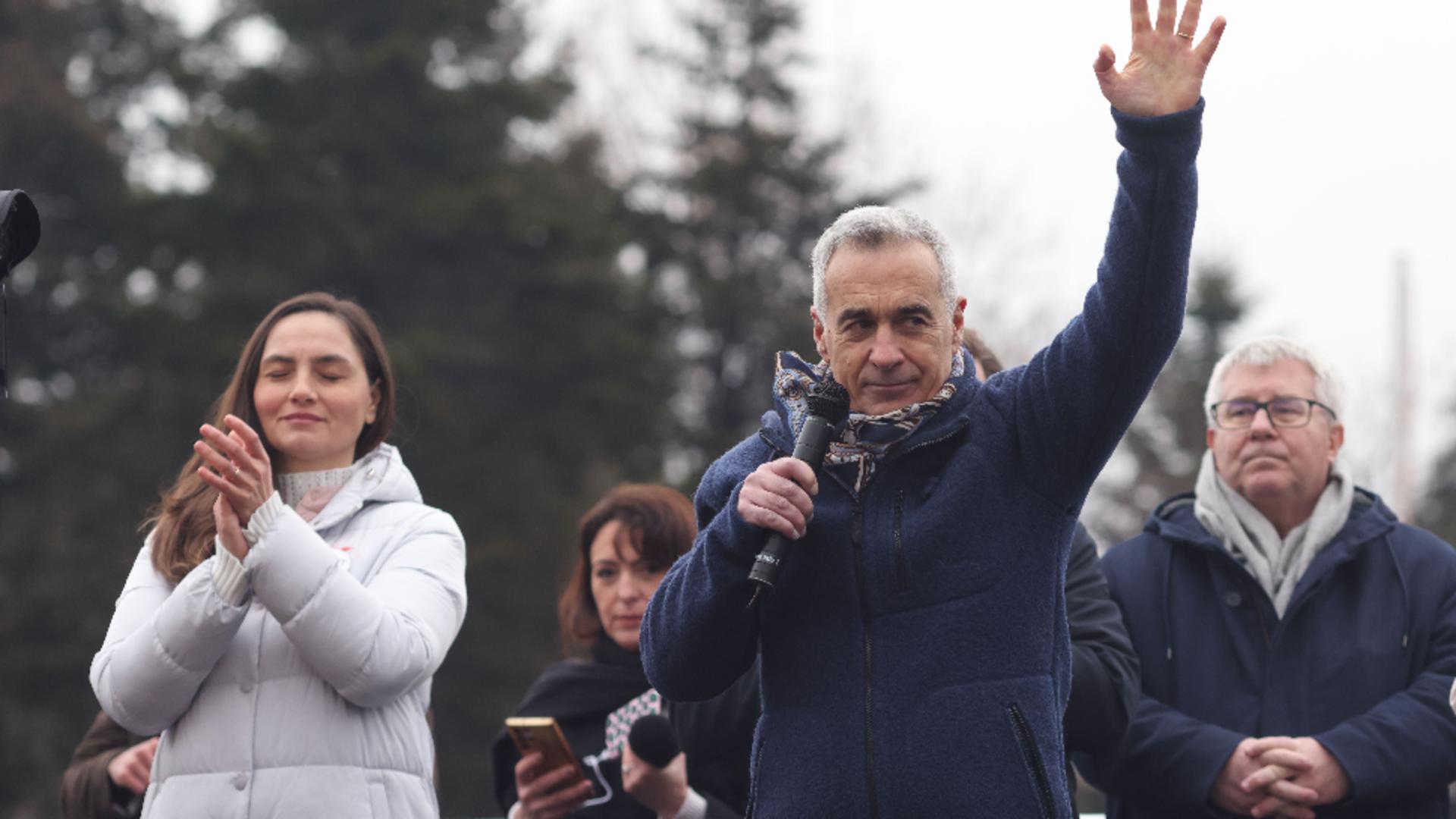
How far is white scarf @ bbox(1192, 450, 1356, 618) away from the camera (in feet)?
15.2

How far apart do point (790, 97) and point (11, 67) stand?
10.8 metres

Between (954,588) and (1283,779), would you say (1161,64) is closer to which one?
(954,588)

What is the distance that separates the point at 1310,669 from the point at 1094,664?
0.85 meters

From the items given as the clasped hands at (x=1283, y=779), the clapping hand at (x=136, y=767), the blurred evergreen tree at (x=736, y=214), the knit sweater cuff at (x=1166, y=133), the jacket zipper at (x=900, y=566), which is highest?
the blurred evergreen tree at (x=736, y=214)

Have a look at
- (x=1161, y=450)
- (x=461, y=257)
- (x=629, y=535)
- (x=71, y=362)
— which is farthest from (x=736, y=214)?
(x=629, y=535)

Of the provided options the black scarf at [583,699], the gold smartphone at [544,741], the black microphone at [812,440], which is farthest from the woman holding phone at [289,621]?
the black microphone at [812,440]

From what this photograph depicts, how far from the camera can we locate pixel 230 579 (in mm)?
3787

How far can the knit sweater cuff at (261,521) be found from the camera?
3.74 metres

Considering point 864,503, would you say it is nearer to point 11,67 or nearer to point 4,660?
point 4,660

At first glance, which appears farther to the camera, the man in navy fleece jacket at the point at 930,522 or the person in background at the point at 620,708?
the person in background at the point at 620,708

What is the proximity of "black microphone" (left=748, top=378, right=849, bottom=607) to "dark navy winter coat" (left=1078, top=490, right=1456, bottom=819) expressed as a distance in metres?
1.81

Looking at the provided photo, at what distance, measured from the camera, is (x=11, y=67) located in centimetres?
2208

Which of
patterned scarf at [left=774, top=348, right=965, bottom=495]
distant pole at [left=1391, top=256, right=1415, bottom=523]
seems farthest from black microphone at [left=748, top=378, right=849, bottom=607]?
distant pole at [left=1391, top=256, right=1415, bottom=523]

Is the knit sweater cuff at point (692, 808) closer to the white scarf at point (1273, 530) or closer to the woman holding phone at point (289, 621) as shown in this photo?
the woman holding phone at point (289, 621)
